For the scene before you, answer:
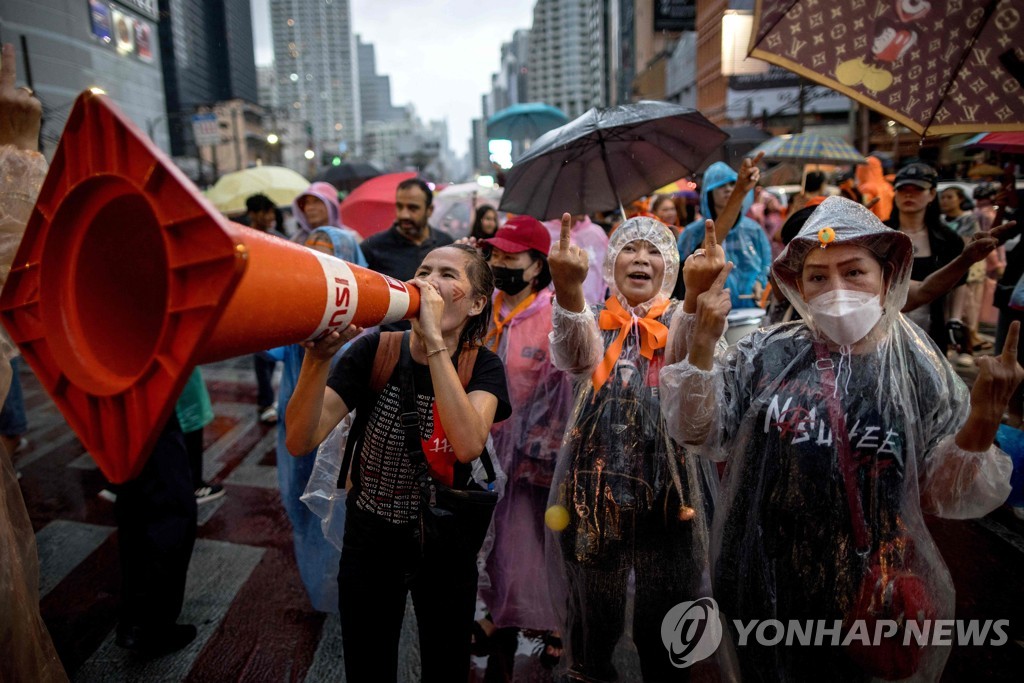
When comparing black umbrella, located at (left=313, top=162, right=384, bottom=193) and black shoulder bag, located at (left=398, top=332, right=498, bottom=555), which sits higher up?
black umbrella, located at (left=313, top=162, right=384, bottom=193)

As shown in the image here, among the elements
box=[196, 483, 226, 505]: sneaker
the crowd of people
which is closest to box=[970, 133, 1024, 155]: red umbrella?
the crowd of people

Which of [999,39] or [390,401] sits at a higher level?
[999,39]

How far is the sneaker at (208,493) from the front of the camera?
429cm

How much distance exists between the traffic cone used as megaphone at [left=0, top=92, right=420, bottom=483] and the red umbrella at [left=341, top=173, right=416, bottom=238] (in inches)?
245

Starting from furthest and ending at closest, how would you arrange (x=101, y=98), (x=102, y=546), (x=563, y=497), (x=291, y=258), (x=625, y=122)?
(x=102, y=546)
(x=625, y=122)
(x=563, y=497)
(x=291, y=258)
(x=101, y=98)

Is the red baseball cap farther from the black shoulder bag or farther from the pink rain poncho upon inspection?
the black shoulder bag

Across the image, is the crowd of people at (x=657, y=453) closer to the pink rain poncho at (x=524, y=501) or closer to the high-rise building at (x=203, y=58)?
the pink rain poncho at (x=524, y=501)

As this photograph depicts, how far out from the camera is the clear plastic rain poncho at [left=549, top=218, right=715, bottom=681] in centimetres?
219

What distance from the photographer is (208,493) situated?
14.3 feet

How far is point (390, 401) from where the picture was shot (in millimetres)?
1976

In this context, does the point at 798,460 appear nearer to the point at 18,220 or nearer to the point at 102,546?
the point at 18,220

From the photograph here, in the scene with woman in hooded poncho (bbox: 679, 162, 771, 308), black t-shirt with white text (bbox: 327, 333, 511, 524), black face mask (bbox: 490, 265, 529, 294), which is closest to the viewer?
black t-shirt with white text (bbox: 327, 333, 511, 524)

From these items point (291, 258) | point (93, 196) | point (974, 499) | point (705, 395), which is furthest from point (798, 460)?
point (93, 196)

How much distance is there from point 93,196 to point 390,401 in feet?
3.59
